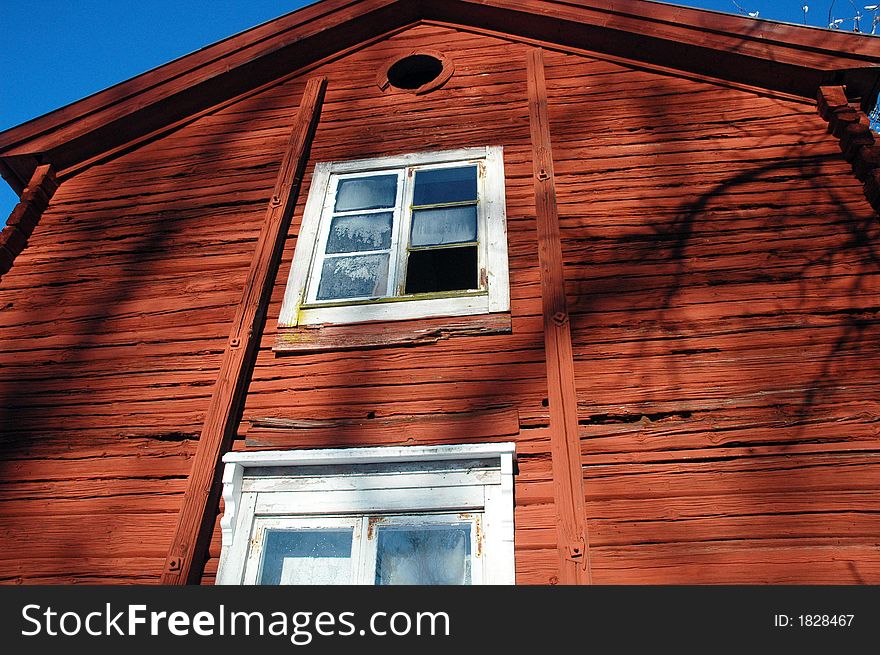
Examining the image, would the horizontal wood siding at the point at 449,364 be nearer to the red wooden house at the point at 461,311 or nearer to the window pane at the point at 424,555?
the red wooden house at the point at 461,311

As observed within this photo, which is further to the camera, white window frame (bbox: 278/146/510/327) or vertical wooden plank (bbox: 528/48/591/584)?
white window frame (bbox: 278/146/510/327)

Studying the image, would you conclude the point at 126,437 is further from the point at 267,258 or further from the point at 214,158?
the point at 214,158

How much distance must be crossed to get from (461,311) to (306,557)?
1.74 metres

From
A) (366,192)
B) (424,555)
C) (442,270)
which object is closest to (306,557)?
(424,555)

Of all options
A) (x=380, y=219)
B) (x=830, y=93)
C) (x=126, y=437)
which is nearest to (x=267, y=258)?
(x=380, y=219)

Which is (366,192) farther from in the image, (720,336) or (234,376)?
(720,336)

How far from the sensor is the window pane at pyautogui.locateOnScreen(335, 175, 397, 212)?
5441 millimetres

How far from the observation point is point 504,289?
14.9 ft

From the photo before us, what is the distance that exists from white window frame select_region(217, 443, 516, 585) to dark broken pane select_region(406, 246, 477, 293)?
4.26 ft

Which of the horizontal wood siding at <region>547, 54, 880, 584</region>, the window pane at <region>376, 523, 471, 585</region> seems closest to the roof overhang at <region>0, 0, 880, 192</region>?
the horizontal wood siding at <region>547, 54, 880, 584</region>

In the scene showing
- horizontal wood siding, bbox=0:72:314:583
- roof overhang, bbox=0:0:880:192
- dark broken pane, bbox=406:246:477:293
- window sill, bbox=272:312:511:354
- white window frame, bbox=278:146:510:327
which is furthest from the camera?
roof overhang, bbox=0:0:880:192

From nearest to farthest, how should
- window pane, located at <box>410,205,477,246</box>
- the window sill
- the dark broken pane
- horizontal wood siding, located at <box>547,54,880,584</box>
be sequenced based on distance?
horizontal wood siding, located at <box>547,54,880,584</box>
the window sill
the dark broken pane
window pane, located at <box>410,205,477,246</box>

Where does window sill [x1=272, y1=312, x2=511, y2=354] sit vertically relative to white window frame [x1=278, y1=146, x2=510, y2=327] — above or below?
below

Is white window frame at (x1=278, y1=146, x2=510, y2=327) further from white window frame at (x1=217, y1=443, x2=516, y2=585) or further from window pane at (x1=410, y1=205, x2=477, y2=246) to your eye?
white window frame at (x1=217, y1=443, x2=516, y2=585)
